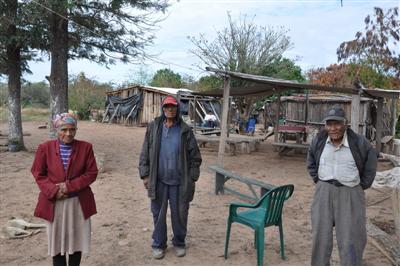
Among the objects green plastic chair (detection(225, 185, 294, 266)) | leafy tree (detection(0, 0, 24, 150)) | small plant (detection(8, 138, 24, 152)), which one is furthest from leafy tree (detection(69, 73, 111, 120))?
green plastic chair (detection(225, 185, 294, 266))

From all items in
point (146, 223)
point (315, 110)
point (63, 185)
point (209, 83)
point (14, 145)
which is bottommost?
point (146, 223)

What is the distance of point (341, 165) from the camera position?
3.25 metres

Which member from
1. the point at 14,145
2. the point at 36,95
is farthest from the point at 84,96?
the point at 36,95

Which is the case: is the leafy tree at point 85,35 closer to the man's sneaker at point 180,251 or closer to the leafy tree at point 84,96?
the man's sneaker at point 180,251

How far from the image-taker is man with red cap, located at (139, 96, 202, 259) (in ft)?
13.0

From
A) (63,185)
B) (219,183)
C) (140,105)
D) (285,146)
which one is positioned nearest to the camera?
(63,185)

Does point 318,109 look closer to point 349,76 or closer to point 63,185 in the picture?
point 349,76

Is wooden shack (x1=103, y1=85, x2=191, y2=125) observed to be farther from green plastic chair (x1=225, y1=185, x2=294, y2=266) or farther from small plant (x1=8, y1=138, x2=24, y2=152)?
green plastic chair (x1=225, y1=185, x2=294, y2=266)

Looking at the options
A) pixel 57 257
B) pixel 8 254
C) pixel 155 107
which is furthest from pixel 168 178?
pixel 155 107

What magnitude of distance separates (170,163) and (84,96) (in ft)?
91.6

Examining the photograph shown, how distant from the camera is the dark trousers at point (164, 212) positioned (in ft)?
13.3

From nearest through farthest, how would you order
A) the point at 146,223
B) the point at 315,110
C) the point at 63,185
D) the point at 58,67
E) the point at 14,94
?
1. the point at 63,185
2. the point at 146,223
3. the point at 58,67
4. the point at 14,94
5. the point at 315,110

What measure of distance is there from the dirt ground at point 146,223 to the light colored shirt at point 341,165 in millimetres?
1312

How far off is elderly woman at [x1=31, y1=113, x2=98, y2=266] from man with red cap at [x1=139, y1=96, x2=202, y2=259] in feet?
2.76
